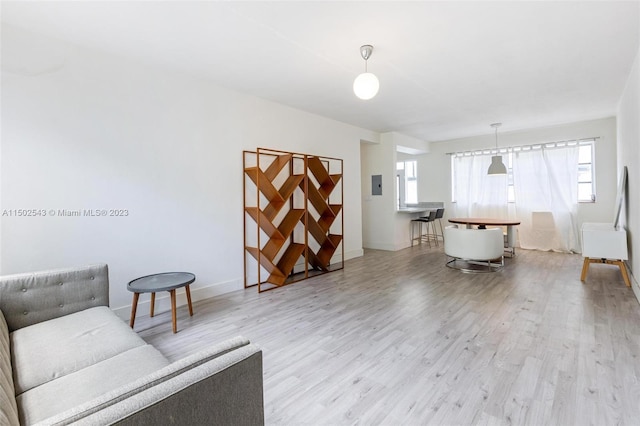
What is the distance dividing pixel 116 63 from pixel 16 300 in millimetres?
2216

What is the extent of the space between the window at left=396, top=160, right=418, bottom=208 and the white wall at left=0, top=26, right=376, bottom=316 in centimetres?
498

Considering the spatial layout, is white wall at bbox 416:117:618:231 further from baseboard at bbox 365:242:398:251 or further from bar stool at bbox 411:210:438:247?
baseboard at bbox 365:242:398:251

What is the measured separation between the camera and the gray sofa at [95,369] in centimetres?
76

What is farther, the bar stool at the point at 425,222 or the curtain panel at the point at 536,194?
the bar stool at the point at 425,222

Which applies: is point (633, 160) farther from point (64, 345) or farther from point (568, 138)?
point (64, 345)

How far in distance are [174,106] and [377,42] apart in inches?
87.5

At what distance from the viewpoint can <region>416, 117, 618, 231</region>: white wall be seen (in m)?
5.49

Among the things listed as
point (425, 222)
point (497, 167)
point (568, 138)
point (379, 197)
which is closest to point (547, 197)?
point (568, 138)

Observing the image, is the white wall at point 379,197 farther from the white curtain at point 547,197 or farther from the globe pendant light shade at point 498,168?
the white curtain at point 547,197

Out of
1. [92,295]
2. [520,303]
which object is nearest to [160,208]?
[92,295]

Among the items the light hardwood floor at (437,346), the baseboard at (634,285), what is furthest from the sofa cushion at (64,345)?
the baseboard at (634,285)

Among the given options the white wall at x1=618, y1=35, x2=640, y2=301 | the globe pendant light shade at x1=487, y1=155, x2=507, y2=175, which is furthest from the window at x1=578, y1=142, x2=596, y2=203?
the white wall at x1=618, y1=35, x2=640, y2=301

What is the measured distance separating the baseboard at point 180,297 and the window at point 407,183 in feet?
18.1

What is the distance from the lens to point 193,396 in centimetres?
81
